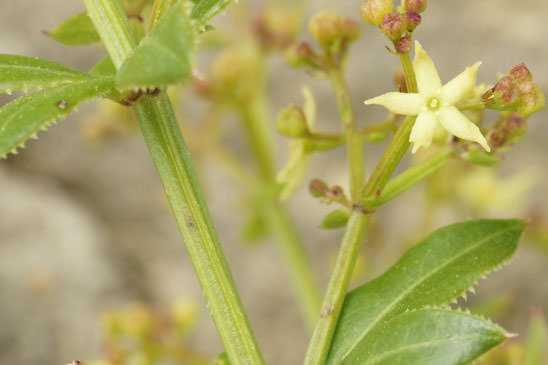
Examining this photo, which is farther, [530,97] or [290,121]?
[290,121]

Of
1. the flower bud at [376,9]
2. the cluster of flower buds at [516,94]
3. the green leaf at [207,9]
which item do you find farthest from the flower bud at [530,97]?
the green leaf at [207,9]

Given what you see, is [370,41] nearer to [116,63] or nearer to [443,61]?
[443,61]

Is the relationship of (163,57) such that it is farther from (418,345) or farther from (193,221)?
(418,345)

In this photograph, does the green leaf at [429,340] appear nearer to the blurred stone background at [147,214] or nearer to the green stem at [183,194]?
the green stem at [183,194]

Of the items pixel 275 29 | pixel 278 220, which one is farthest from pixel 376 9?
pixel 278 220

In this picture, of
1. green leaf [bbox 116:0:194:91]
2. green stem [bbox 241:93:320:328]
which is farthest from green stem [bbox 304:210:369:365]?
green stem [bbox 241:93:320:328]

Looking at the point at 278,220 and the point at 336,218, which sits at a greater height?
the point at 278,220
